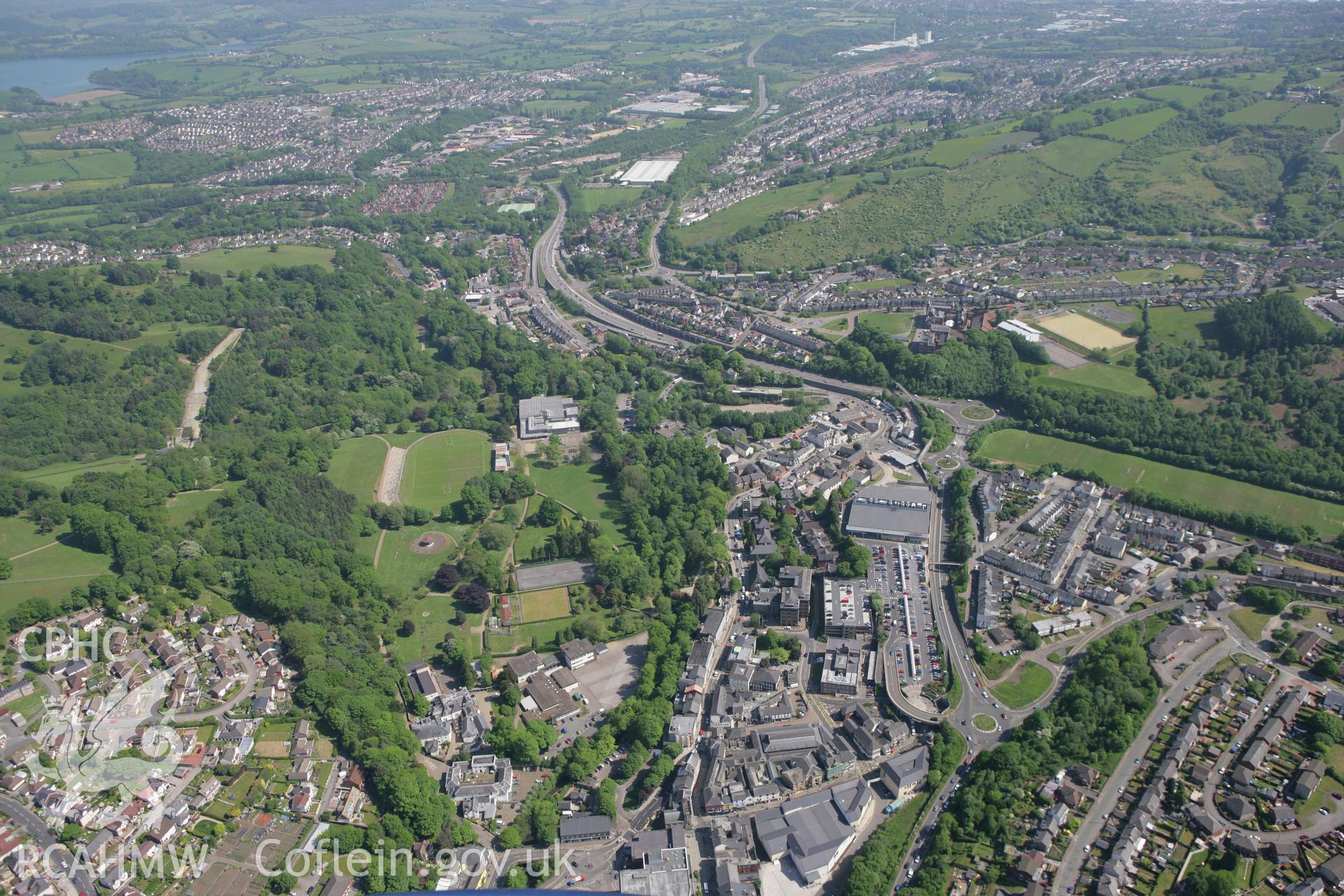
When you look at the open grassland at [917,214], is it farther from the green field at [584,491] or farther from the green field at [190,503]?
the green field at [190,503]

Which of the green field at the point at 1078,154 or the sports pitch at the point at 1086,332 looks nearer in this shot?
the sports pitch at the point at 1086,332

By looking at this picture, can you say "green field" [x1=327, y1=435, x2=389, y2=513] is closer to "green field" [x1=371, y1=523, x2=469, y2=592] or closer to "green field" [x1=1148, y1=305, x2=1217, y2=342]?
"green field" [x1=371, y1=523, x2=469, y2=592]

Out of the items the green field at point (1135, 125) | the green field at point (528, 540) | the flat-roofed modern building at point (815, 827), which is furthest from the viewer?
the green field at point (1135, 125)

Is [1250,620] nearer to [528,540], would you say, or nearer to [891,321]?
[528,540]

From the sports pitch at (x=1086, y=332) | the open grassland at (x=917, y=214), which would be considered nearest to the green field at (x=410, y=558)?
the open grassland at (x=917, y=214)

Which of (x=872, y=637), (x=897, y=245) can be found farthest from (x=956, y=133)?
(x=872, y=637)

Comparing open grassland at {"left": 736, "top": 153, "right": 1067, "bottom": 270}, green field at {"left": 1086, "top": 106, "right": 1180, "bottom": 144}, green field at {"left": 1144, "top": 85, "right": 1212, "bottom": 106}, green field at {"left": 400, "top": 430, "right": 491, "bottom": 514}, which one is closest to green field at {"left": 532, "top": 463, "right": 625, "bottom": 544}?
green field at {"left": 400, "top": 430, "right": 491, "bottom": 514}

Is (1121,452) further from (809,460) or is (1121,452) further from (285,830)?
(285,830)
